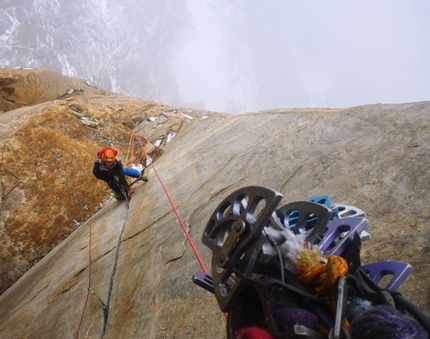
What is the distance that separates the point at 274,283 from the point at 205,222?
3.11 metres

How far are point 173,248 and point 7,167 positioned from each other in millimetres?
6353

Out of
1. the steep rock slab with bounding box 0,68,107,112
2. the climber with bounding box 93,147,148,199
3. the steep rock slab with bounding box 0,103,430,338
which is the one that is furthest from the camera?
the steep rock slab with bounding box 0,68,107,112

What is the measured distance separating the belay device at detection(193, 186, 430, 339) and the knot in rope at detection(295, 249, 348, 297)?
0.04 feet

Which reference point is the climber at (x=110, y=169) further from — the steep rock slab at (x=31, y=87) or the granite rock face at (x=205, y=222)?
the steep rock slab at (x=31, y=87)

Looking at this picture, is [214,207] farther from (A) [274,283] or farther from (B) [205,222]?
(A) [274,283]

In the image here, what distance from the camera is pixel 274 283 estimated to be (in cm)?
142

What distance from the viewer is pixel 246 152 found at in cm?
631

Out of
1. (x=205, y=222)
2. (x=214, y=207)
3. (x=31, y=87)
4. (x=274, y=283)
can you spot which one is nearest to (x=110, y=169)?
(x=214, y=207)

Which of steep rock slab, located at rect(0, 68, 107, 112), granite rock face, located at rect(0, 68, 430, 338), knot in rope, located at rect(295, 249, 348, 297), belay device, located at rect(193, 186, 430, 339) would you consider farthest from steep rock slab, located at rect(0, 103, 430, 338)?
steep rock slab, located at rect(0, 68, 107, 112)

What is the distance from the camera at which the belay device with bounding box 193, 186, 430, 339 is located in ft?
4.36

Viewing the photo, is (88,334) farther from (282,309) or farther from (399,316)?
(399,316)

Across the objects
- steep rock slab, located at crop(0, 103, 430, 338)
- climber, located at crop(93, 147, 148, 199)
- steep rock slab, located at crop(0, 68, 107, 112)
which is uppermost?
steep rock slab, located at crop(0, 68, 107, 112)

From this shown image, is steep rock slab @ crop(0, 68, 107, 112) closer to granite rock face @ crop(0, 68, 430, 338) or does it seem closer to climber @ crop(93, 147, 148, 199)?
climber @ crop(93, 147, 148, 199)

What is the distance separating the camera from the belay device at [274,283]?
4.36 ft
